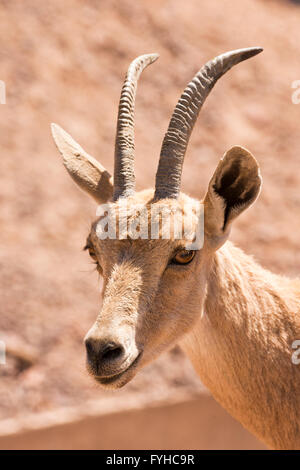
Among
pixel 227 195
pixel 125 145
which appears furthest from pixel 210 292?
pixel 125 145

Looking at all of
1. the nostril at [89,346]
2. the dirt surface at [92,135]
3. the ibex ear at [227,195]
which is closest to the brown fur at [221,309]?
the ibex ear at [227,195]

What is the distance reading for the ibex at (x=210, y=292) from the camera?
13.0 feet

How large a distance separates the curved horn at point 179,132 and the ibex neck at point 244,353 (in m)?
0.64

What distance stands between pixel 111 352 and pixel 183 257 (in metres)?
0.82

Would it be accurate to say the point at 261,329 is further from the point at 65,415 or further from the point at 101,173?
the point at 65,415

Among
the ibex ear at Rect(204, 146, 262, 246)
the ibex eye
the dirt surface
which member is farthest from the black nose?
the dirt surface

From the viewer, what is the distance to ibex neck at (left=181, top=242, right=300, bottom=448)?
432 cm

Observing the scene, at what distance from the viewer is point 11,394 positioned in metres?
9.36

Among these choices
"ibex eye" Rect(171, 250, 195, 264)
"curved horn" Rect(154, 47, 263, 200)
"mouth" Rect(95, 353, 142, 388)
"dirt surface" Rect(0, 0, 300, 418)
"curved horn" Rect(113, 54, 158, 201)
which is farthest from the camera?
"dirt surface" Rect(0, 0, 300, 418)

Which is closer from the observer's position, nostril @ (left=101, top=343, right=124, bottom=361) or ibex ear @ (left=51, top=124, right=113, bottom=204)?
nostril @ (left=101, top=343, right=124, bottom=361)

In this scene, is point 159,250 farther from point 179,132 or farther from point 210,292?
point 179,132

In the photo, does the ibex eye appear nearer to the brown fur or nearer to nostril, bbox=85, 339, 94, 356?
the brown fur
